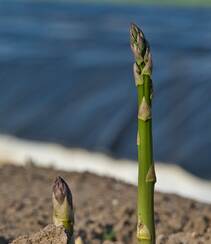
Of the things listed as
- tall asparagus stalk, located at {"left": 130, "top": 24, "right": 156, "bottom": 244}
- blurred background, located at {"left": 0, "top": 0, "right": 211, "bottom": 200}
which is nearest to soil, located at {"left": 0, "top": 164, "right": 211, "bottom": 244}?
tall asparagus stalk, located at {"left": 130, "top": 24, "right": 156, "bottom": 244}

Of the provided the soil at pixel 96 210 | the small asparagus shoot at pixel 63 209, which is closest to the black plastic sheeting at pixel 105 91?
the soil at pixel 96 210

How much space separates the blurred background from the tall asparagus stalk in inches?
157

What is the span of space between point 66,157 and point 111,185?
82.5 inches

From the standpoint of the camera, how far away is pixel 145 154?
1.94 metres

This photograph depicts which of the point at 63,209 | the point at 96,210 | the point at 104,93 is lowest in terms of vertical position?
the point at 63,209

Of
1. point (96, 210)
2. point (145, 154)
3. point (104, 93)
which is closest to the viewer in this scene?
point (145, 154)

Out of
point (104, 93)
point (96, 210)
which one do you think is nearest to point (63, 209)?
point (96, 210)

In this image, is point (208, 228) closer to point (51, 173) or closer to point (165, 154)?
point (51, 173)

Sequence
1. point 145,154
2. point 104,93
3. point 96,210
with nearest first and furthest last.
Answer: point 145,154, point 96,210, point 104,93

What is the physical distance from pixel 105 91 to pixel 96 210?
3440mm

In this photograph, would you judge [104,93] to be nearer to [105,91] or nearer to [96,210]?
[105,91]

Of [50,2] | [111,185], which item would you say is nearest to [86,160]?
[111,185]

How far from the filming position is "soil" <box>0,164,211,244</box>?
3117mm

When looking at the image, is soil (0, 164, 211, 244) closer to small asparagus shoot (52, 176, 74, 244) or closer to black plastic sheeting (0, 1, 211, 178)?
small asparagus shoot (52, 176, 74, 244)
